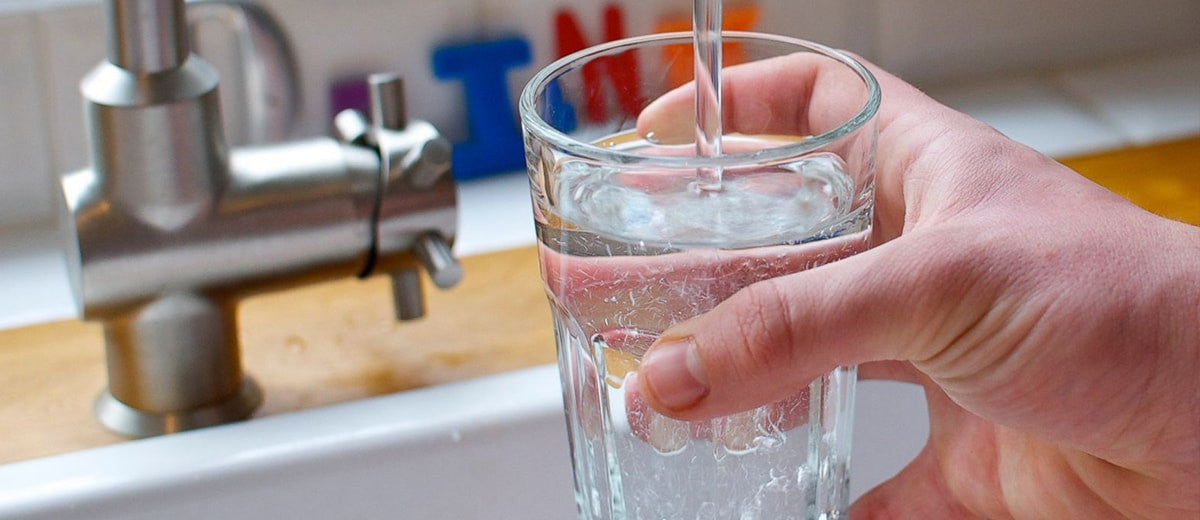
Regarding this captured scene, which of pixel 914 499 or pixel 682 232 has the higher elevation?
pixel 682 232

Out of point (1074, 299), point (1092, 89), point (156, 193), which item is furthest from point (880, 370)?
point (1092, 89)

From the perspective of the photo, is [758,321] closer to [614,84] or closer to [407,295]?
[614,84]

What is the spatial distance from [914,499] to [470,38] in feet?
1.43

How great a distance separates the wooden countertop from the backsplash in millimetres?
125

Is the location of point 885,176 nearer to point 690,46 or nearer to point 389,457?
point 690,46

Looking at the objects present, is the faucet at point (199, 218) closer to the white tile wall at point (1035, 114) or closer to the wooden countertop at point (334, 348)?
the wooden countertop at point (334, 348)

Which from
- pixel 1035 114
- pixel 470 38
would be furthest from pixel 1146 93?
pixel 470 38

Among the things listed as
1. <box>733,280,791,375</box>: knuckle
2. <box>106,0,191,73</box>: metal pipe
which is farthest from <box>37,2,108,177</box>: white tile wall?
<box>733,280,791,375</box>: knuckle

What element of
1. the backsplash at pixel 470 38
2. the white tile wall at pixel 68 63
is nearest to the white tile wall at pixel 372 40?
the backsplash at pixel 470 38

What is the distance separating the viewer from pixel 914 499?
0.71 m

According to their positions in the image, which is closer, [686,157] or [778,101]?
[686,157]

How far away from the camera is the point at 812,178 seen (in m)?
0.45

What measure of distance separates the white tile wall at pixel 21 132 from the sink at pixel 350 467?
265 millimetres

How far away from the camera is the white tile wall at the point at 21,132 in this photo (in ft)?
2.89
